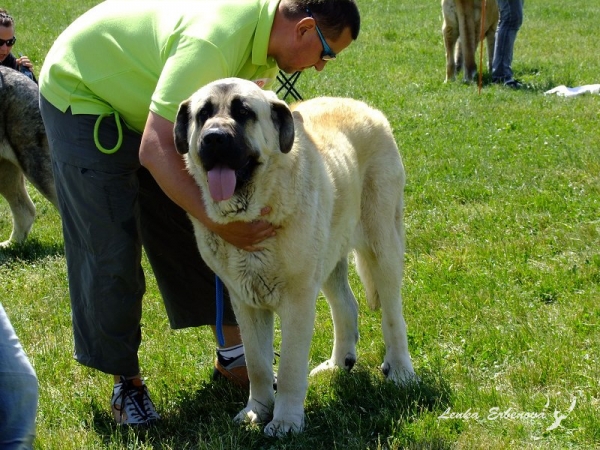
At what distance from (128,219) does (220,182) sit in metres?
0.72

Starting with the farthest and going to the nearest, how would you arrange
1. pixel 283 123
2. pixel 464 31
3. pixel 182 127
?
1. pixel 464 31
2. pixel 283 123
3. pixel 182 127

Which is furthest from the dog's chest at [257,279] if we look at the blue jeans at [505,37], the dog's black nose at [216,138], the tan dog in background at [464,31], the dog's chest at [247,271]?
the blue jeans at [505,37]

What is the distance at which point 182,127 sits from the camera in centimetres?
339

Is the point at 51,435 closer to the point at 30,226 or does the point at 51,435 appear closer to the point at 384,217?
the point at 384,217

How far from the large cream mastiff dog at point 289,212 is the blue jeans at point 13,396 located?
129 cm

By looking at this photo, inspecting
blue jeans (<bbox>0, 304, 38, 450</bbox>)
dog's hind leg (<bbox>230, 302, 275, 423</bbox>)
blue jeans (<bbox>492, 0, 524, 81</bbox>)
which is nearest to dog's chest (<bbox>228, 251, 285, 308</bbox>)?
dog's hind leg (<bbox>230, 302, 275, 423</bbox>)

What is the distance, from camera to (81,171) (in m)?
3.77

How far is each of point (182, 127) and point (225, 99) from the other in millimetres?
209

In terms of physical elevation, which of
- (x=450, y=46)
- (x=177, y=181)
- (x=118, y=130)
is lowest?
(x=450, y=46)

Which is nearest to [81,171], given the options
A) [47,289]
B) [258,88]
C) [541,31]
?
[258,88]

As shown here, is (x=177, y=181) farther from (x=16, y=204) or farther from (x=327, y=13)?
(x=16, y=204)

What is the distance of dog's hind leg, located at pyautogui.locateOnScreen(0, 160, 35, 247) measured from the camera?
675 centimetres

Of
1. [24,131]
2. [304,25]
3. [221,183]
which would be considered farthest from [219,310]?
[24,131]

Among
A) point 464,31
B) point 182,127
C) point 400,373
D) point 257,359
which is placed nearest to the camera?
point 182,127
